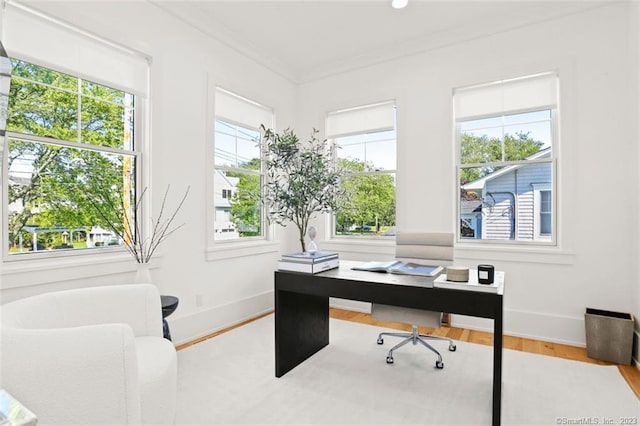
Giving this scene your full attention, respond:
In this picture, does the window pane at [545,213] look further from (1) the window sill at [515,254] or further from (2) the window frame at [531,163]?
(1) the window sill at [515,254]

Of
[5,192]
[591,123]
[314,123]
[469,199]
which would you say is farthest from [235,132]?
[591,123]

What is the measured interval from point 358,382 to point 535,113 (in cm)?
289

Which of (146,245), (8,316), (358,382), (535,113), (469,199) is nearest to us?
(8,316)

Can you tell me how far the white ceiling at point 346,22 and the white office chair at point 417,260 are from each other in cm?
208

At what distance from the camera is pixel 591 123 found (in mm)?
2910

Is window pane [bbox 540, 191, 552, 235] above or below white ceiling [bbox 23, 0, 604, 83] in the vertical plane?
below

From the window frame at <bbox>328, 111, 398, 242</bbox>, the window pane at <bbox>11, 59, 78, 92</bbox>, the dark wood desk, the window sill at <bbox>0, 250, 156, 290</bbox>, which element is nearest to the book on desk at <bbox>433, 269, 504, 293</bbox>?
the dark wood desk

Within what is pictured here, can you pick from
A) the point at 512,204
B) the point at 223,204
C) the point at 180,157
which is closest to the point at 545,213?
the point at 512,204

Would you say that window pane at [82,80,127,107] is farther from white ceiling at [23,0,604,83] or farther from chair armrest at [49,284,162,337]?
chair armrest at [49,284,162,337]

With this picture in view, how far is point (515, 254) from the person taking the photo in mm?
3213

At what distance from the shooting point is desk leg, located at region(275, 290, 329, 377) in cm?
234

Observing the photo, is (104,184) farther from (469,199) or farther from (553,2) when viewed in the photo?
(553,2)

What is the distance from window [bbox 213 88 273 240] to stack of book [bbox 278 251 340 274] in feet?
4.77

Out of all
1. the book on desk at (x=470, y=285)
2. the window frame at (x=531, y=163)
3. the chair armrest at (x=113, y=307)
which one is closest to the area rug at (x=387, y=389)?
the chair armrest at (x=113, y=307)
